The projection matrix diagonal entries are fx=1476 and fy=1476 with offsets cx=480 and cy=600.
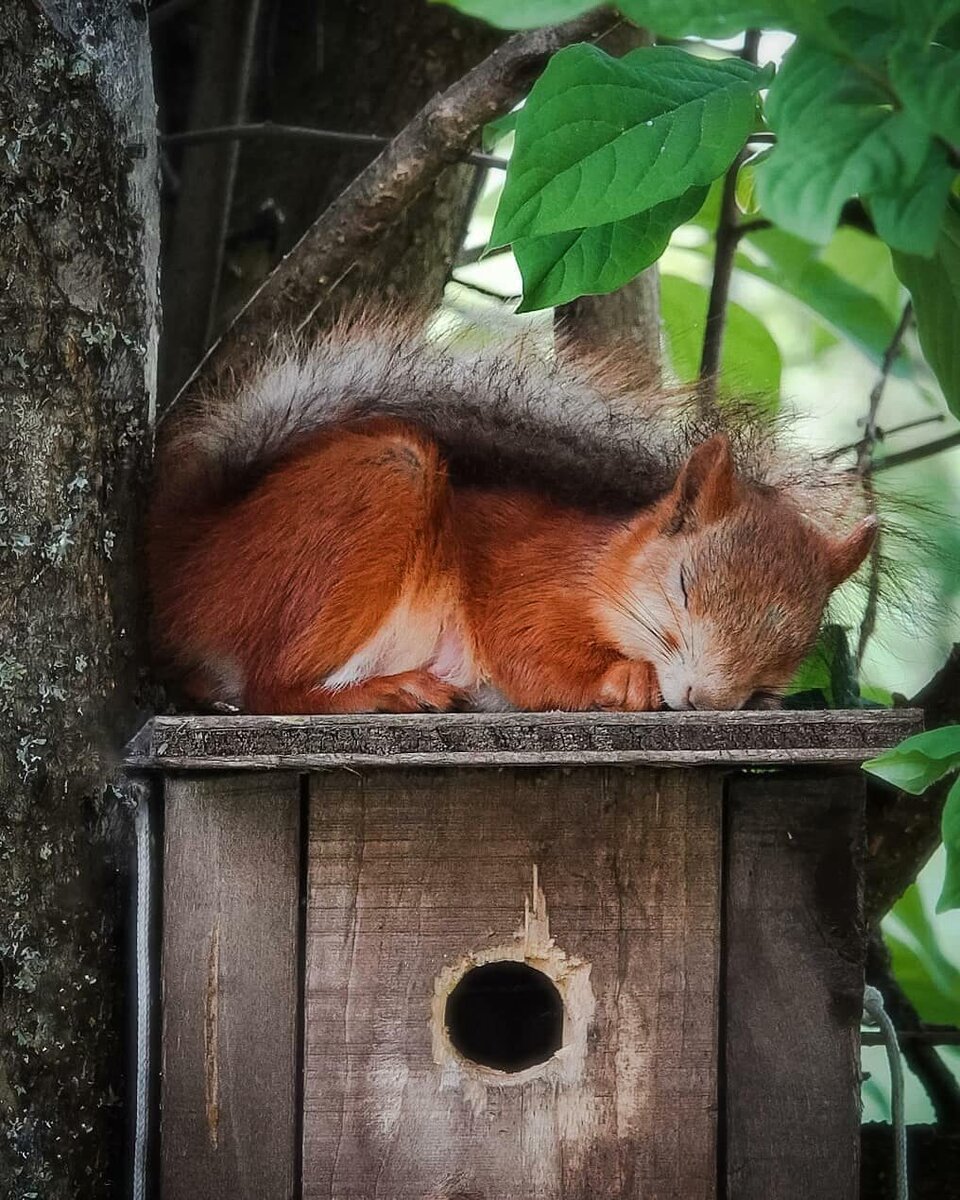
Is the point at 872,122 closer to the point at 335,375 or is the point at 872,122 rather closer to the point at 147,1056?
the point at 335,375

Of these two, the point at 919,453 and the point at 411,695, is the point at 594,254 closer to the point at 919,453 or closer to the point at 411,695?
the point at 411,695

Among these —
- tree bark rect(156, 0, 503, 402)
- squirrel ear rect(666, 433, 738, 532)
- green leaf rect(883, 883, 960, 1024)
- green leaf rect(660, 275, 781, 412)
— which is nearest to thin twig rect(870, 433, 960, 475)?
green leaf rect(660, 275, 781, 412)

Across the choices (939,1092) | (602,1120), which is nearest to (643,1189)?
(602,1120)

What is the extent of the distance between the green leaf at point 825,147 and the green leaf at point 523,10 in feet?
0.42

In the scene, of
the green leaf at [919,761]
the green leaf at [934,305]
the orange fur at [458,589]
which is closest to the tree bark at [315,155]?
the orange fur at [458,589]

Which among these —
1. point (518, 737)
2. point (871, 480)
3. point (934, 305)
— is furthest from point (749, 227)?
point (518, 737)

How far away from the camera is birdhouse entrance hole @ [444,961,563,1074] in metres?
1.74

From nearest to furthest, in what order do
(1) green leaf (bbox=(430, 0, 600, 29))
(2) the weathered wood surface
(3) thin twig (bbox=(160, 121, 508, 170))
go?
(1) green leaf (bbox=(430, 0, 600, 29)) < (2) the weathered wood surface < (3) thin twig (bbox=(160, 121, 508, 170))

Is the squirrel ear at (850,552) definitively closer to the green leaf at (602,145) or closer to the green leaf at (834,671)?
the green leaf at (834,671)

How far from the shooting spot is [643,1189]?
1391 millimetres

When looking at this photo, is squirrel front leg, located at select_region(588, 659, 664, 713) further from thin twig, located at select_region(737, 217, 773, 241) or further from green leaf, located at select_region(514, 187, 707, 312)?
thin twig, located at select_region(737, 217, 773, 241)

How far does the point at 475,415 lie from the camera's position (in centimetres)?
163

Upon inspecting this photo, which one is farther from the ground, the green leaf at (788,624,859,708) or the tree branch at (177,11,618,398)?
the tree branch at (177,11,618,398)

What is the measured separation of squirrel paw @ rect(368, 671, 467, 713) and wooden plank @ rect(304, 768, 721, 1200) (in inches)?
3.1
